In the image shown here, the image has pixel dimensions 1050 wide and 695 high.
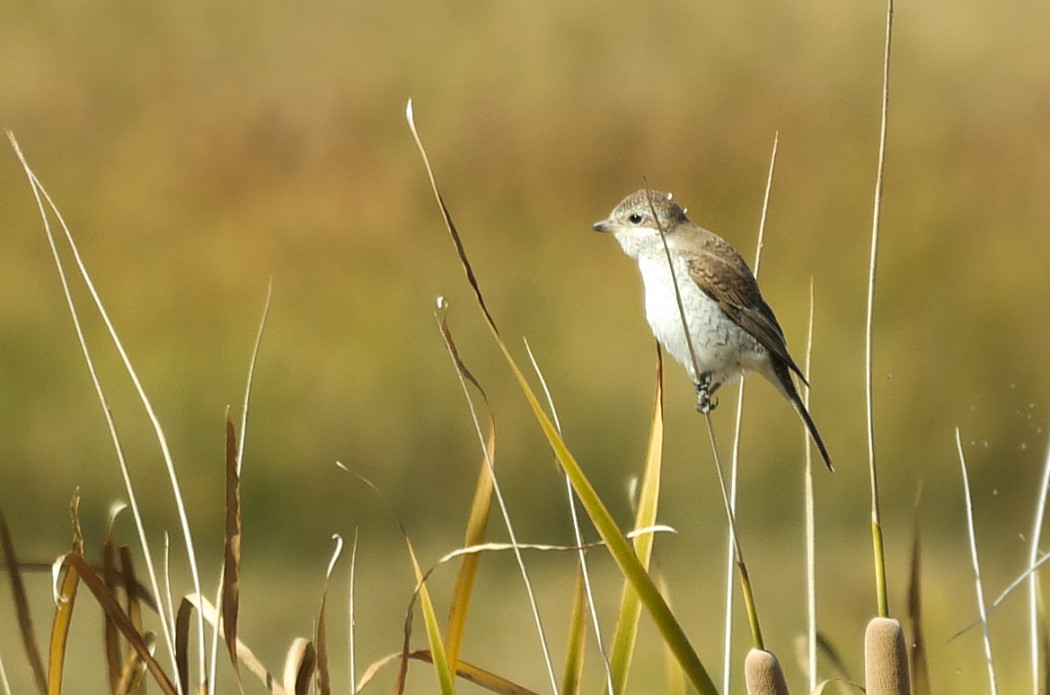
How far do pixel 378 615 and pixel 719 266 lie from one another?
5.62ft

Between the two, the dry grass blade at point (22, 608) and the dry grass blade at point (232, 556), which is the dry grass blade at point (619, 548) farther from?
the dry grass blade at point (22, 608)

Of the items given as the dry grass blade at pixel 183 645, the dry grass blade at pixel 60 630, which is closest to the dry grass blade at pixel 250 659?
the dry grass blade at pixel 183 645

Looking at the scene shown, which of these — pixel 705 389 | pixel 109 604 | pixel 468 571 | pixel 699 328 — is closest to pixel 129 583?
pixel 109 604

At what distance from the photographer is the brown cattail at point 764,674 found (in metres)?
1.04

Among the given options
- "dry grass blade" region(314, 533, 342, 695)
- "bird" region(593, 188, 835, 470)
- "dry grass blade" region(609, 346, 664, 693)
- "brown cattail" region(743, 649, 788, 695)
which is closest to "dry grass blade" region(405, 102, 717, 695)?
"brown cattail" region(743, 649, 788, 695)

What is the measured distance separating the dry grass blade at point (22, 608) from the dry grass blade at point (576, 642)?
540 millimetres

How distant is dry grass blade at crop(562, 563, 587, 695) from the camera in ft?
4.14

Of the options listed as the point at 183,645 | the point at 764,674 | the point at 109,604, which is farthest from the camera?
the point at 183,645

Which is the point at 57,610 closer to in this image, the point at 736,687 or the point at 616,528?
the point at 616,528

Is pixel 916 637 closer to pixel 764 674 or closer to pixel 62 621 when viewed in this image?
pixel 764 674

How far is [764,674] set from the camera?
105cm

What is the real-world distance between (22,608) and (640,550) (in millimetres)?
627

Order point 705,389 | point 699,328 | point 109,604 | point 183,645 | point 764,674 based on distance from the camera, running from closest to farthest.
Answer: point 764,674
point 109,604
point 183,645
point 705,389
point 699,328

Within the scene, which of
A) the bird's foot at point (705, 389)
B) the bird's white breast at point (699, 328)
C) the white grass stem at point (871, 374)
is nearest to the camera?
the white grass stem at point (871, 374)
